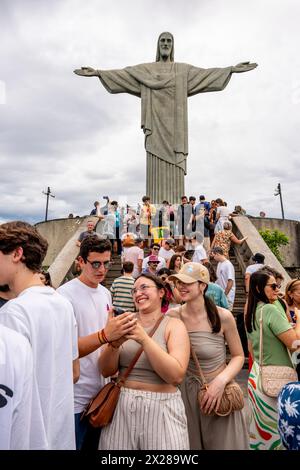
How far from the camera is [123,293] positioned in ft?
14.5

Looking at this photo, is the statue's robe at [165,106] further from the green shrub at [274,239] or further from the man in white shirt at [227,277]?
the man in white shirt at [227,277]

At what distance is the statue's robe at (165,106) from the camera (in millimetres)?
14110

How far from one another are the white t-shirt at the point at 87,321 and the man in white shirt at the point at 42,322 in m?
0.46

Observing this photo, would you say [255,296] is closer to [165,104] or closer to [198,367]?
[198,367]

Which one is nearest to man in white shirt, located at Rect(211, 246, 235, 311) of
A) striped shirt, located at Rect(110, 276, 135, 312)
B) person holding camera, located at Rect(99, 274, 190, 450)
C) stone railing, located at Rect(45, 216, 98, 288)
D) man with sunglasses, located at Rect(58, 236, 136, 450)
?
striped shirt, located at Rect(110, 276, 135, 312)

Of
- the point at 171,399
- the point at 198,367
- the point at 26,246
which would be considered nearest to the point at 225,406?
the point at 198,367

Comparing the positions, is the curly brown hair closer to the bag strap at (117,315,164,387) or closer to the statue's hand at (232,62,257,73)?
the bag strap at (117,315,164,387)

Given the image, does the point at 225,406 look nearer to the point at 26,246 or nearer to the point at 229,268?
the point at 26,246

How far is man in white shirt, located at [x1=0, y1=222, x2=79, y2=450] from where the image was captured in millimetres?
1551

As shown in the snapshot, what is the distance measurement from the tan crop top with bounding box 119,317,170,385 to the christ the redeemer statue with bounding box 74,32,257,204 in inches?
473

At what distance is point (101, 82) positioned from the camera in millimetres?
14188

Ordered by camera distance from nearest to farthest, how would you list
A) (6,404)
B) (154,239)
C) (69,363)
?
(6,404), (69,363), (154,239)
